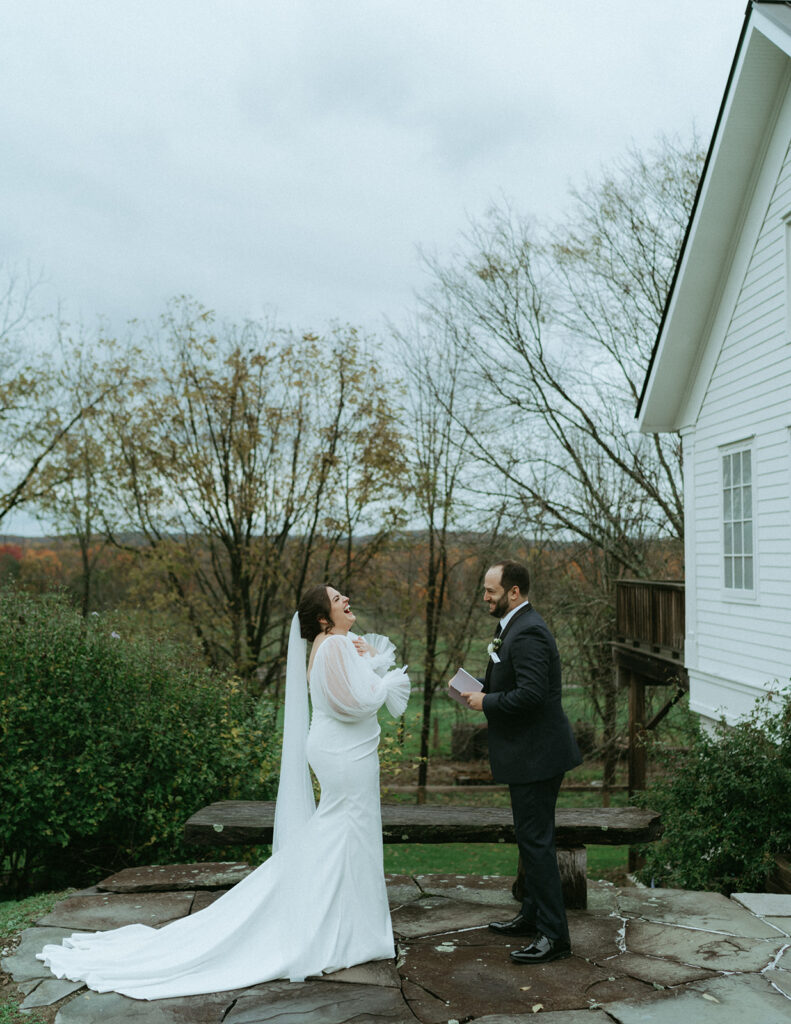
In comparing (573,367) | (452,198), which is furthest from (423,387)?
(452,198)

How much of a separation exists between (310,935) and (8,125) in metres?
24.1

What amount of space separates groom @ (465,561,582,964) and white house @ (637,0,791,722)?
5.61 m

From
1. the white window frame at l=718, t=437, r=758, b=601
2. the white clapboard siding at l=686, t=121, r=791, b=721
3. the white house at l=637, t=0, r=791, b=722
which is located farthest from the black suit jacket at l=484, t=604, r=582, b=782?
the white window frame at l=718, t=437, r=758, b=601

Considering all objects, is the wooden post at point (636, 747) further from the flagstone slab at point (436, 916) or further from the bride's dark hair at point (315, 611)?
the bride's dark hair at point (315, 611)

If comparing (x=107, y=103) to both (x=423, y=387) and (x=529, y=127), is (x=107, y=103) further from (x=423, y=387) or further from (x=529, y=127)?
(x=529, y=127)

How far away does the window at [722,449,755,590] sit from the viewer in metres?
11.8

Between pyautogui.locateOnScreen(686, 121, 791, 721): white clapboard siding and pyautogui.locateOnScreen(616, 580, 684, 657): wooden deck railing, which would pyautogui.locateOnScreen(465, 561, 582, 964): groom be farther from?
pyautogui.locateOnScreen(616, 580, 684, 657): wooden deck railing

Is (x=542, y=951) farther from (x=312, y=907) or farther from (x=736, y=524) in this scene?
(x=736, y=524)

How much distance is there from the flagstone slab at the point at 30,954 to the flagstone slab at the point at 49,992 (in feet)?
0.40

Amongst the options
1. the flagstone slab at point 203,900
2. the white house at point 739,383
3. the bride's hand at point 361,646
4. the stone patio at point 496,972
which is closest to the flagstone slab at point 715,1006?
the stone patio at point 496,972

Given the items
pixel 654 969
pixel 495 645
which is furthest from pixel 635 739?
pixel 495 645

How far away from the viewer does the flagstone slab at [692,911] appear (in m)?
5.44

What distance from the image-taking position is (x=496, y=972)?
478 centimetres

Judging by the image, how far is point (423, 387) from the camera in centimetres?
2464
